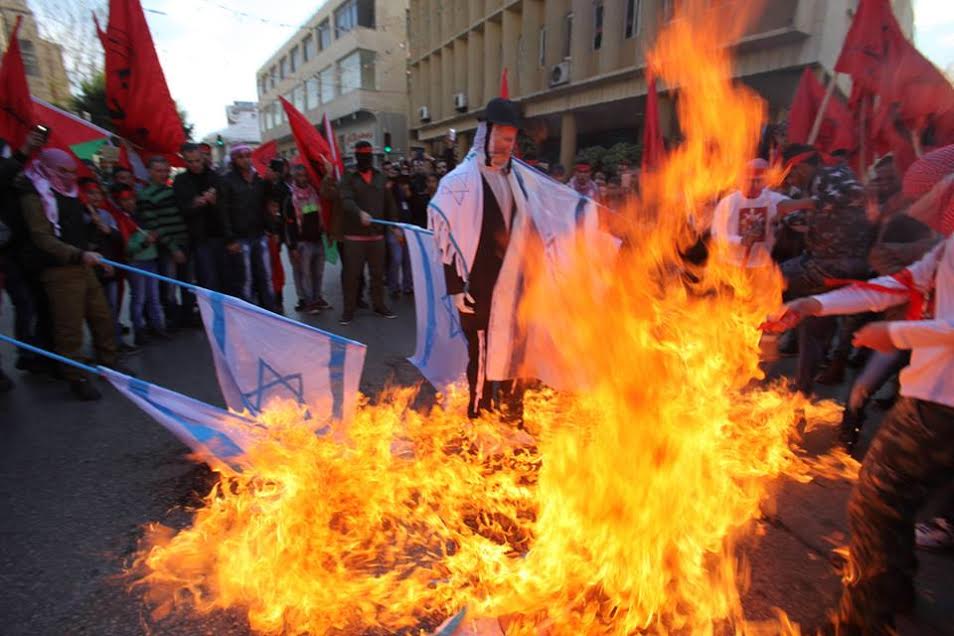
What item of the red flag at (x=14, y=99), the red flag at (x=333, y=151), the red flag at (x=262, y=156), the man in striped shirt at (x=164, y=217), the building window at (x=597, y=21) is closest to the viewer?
the red flag at (x=14, y=99)

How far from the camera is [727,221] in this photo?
4.87 metres

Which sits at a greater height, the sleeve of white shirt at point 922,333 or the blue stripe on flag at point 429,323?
the sleeve of white shirt at point 922,333

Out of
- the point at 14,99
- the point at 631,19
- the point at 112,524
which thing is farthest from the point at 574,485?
the point at 631,19

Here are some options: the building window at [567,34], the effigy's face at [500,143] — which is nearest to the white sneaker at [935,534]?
the effigy's face at [500,143]

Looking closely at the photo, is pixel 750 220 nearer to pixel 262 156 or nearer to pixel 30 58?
pixel 262 156

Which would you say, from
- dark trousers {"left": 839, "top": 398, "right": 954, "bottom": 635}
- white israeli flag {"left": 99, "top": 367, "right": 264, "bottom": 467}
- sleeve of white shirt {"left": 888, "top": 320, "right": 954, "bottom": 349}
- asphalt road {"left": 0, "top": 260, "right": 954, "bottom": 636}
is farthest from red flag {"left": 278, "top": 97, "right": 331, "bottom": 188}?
dark trousers {"left": 839, "top": 398, "right": 954, "bottom": 635}

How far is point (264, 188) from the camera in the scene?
7.08 m

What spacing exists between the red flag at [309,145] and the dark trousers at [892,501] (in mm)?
7367

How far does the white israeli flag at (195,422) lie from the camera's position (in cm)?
310

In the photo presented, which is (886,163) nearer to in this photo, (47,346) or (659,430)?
(659,430)

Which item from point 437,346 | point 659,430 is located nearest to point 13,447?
point 437,346

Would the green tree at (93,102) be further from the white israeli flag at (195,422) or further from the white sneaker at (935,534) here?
the white sneaker at (935,534)

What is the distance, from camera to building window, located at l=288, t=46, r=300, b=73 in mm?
51322

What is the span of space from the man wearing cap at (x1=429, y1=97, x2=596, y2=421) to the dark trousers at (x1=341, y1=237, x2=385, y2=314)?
3.68m
